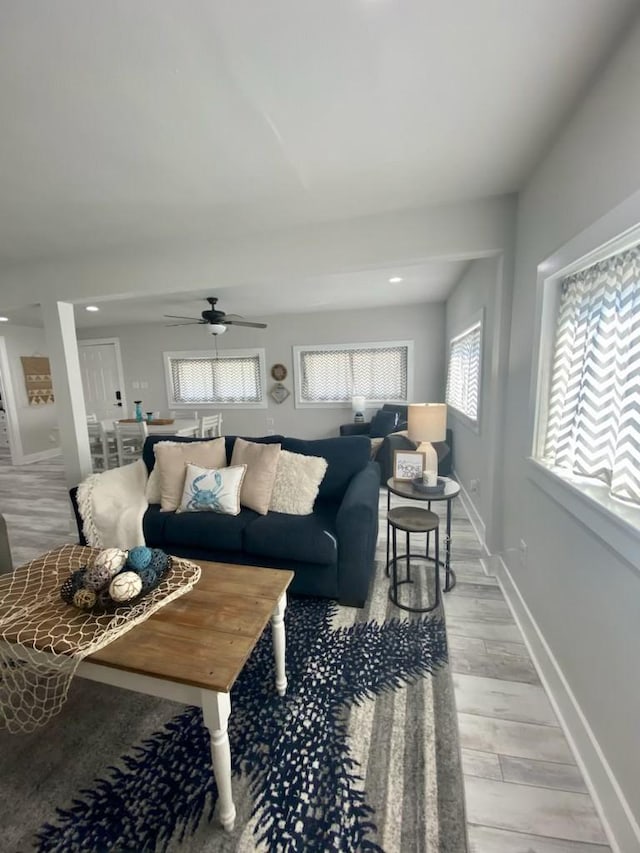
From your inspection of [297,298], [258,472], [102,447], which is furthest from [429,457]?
[102,447]

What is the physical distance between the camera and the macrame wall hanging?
6.24 m

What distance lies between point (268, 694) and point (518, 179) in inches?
118

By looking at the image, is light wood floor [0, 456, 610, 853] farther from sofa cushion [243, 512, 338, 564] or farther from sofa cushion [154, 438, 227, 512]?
sofa cushion [154, 438, 227, 512]

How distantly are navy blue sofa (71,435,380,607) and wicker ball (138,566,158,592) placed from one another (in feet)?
2.72

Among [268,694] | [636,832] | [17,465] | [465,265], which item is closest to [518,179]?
[465,265]

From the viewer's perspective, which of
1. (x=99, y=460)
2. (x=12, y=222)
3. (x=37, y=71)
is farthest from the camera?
(x=99, y=460)

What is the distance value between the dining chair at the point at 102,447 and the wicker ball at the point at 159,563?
3.73 metres

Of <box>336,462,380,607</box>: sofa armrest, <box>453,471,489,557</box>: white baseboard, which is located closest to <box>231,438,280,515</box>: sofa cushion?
<box>336,462,380,607</box>: sofa armrest

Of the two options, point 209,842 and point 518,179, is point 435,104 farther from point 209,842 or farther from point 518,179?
point 209,842

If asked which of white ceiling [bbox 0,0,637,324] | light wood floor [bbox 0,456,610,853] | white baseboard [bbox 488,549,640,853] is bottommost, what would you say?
light wood floor [bbox 0,456,610,853]

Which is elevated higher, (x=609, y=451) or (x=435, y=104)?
(x=435, y=104)

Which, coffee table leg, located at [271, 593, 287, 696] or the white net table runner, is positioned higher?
the white net table runner

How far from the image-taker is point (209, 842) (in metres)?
1.06

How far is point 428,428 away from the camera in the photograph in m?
2.20
